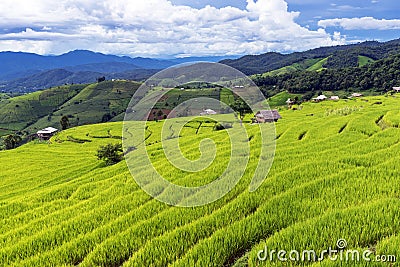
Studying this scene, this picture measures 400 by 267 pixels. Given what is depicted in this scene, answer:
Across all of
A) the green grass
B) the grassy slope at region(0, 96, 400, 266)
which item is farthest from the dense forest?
the grassy slope at region(0, 96, 400, 266)

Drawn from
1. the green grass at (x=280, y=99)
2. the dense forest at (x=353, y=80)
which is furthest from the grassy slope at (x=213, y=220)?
the dense forest at (x=353, y=80)

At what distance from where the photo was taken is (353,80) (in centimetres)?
14075

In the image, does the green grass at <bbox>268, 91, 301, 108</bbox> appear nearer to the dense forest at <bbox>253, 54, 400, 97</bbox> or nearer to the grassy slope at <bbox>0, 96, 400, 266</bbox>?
the dense forest at <bbox>253, 54, 400, 97</bbox>

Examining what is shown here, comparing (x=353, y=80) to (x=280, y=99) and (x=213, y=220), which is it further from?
(x=213, y=220)

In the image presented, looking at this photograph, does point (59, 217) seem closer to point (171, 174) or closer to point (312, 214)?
point (171, 174)

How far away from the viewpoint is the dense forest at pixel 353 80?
427 ft

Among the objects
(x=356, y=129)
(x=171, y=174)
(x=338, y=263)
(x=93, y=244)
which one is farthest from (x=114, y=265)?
(x=356, y=129)

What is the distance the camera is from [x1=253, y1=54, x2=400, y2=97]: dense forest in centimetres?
13025

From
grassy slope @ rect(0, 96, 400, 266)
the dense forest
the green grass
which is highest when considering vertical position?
the dense forest

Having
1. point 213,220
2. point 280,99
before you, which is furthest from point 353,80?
point 213,220

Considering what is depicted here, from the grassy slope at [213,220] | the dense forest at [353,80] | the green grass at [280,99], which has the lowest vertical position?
the green grass at [280,99]

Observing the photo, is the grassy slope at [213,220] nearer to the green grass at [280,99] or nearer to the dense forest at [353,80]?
the green grass at [280,99]

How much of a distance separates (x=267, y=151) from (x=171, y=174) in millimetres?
5102

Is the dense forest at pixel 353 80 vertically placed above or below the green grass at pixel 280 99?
above
